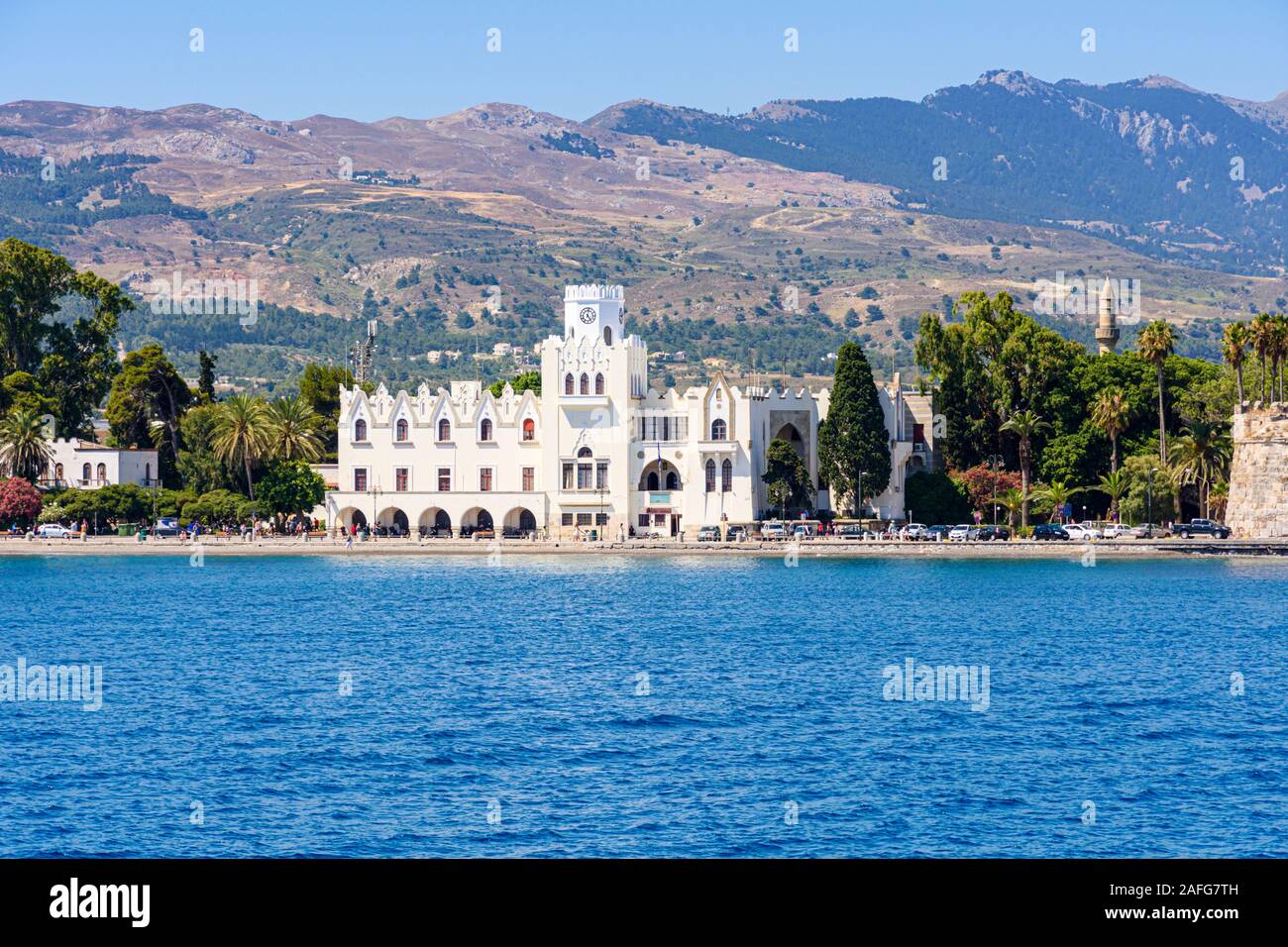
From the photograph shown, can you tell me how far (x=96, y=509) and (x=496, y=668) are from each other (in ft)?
183

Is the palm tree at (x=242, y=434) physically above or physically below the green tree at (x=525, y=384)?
below

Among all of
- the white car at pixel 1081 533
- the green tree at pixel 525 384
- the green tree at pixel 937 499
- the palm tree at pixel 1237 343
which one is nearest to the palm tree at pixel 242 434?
the green tree at pixel 525 384

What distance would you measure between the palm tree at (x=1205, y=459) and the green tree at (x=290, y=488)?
45.3 metres

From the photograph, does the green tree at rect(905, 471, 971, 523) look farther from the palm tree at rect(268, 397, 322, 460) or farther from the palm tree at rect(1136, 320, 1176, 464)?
the palm tree at rect(268, 397, 322, 460)

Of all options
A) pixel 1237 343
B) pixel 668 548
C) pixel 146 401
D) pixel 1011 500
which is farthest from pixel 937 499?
pixel 146 401

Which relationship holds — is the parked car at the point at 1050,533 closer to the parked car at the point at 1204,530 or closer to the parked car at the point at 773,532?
the parked car at the point at 1204,530

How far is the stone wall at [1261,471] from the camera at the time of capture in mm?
80125

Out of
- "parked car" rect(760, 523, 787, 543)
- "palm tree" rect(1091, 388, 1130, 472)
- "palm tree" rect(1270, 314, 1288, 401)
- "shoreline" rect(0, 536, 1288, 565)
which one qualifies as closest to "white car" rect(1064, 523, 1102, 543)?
"shoreline" rect(0, 536, 1288, 565)

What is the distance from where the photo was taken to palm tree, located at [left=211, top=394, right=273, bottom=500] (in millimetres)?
92375
